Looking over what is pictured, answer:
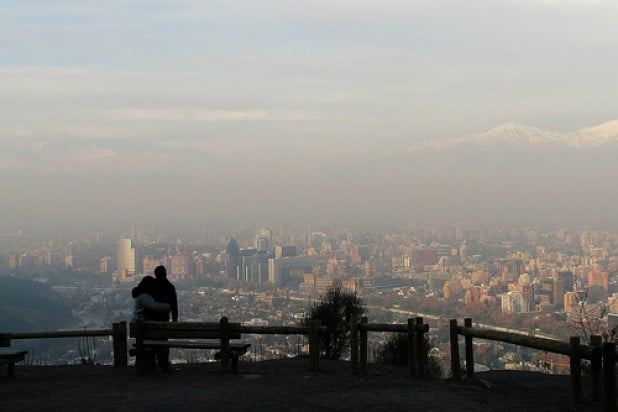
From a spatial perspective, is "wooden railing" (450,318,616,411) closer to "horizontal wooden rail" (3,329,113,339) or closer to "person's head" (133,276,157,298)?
"person's head" (133,276,157,298)

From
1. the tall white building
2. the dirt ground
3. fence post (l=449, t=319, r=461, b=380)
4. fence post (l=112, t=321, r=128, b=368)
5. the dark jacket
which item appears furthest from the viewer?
the tall white building

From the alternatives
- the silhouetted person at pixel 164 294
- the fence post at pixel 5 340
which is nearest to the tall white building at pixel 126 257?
the fence post at pixel 5 340

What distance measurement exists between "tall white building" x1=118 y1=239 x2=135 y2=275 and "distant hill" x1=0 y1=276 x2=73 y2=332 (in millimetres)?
14348

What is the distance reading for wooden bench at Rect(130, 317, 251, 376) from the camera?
46.6ft

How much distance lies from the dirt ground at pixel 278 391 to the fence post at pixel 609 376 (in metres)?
0.54

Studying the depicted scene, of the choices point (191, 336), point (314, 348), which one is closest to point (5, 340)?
point (191, 336)

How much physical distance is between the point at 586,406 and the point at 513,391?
148cm

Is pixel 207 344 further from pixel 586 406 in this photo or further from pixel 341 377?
pixel 586 406

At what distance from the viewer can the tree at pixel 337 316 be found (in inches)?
741

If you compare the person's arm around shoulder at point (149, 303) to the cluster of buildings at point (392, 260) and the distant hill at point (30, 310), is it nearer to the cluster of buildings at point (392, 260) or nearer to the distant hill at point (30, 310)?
the cluster of buildings at point (392, 260)

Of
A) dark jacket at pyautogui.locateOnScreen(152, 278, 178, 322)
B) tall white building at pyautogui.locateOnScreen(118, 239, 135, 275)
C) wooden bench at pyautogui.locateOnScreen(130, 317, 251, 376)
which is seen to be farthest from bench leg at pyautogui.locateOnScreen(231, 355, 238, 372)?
tall white building at pyautogui.locateOnScreen(118, 239, 135, 275)

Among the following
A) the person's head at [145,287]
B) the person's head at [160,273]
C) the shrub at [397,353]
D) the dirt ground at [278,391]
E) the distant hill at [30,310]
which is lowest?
the distant hill at [30,310]

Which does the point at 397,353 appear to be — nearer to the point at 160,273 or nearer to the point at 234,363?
the point at 234,363

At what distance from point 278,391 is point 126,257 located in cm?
6833
